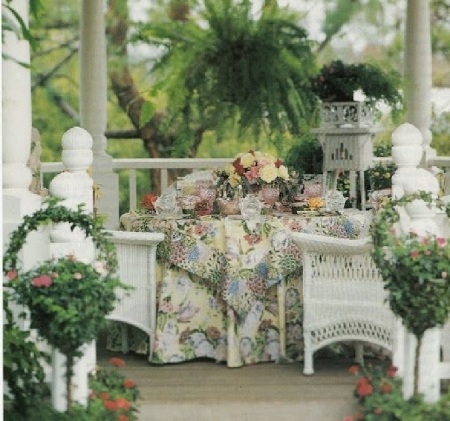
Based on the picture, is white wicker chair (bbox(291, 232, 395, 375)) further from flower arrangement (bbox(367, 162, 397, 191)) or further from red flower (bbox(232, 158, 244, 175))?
flower arrangement (bbox(367, 162, 397, 191))

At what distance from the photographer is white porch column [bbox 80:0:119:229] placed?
6.82 meters

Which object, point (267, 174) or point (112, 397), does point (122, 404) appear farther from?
point (267, 174)

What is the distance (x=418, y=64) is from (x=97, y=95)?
1.81 meters

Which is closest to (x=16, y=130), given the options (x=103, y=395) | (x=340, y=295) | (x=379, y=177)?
(x=103, y=395)

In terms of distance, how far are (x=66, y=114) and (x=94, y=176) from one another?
6.02 m

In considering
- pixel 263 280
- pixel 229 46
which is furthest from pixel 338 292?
pixel 229 46

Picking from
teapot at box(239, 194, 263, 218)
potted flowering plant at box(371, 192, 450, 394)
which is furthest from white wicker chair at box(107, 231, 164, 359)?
potted flowering plant at box(371, 192, 450, 394)

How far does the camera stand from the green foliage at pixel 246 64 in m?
7.28

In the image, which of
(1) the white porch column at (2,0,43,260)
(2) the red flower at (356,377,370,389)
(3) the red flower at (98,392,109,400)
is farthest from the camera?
(1) the white porch column at (2,0,43,260)

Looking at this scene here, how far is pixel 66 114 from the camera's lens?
12.8m

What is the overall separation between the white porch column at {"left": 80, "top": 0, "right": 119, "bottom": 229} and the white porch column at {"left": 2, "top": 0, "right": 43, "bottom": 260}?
8.79 feet

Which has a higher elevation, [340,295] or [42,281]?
[42,281]

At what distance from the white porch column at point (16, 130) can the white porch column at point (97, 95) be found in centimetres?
268

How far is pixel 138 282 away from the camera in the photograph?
4895 millimetres
